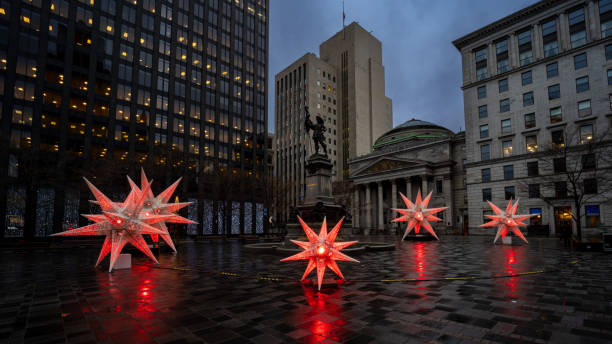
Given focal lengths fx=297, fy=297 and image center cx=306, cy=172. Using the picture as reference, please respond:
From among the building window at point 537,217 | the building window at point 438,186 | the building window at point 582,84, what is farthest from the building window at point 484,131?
the building window at point 537,217

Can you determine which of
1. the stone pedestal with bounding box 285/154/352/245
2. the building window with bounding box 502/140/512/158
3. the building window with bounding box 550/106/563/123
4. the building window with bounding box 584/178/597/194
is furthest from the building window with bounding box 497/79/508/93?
the stone pedestal with bounding box 285/154/352/245

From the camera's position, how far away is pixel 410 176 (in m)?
62.1

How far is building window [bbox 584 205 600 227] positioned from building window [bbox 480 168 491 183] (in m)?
13.0

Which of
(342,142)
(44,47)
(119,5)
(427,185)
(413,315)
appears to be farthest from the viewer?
(342,142)

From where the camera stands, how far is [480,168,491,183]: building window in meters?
50.6

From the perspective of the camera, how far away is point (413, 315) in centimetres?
595

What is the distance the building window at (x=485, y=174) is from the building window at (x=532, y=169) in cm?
556

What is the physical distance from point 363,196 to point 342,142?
46.3 meters

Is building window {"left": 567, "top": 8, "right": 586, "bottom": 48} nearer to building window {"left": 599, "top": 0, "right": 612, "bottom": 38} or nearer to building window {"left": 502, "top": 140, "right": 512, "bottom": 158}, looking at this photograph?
building window {"left": 599, "top": 0, "right": 612, "bottom": 38}

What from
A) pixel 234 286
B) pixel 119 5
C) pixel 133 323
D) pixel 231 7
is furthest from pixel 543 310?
pixel 231 7

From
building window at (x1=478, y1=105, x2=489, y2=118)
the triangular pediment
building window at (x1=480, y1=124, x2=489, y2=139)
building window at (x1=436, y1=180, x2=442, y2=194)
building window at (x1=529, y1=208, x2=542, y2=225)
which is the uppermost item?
building window at (x1=478, y1=105, x2=489, y2=118)

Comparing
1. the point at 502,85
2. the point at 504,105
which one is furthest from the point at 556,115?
the point at 502,85

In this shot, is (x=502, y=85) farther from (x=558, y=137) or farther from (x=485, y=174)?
(x=485, y=174)

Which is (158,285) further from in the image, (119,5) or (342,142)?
(342,142)
